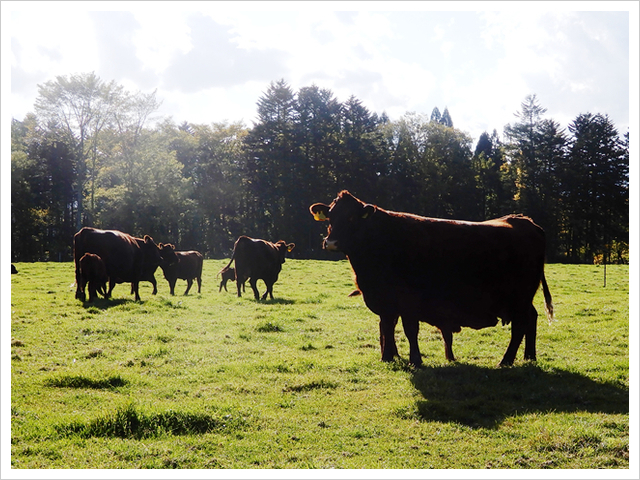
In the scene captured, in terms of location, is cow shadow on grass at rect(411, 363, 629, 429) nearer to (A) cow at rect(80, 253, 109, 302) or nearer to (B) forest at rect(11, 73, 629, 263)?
(A) cow at rect(80, 253, 109, 302)

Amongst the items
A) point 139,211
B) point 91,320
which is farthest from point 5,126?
point 139,211

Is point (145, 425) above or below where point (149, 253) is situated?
below

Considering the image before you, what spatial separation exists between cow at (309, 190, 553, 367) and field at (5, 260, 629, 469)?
31.4 inches

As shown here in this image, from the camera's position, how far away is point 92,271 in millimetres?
14930

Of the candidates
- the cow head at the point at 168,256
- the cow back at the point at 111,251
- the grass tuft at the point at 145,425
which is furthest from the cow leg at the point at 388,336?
the cow head at the point at 168,256

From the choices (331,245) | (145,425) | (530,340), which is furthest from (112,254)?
(530,340)

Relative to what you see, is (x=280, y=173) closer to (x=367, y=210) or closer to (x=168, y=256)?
(x=168, y=256)

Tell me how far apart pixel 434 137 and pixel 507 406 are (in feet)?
168

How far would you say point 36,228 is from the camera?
38.8 meters

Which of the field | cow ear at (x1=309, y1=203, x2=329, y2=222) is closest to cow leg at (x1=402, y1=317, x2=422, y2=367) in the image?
the field

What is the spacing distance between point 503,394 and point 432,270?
7.18ft

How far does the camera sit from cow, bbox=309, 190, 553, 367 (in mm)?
8062

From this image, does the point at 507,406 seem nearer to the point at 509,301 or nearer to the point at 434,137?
the point at 509,301

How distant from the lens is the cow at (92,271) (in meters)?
14.8
